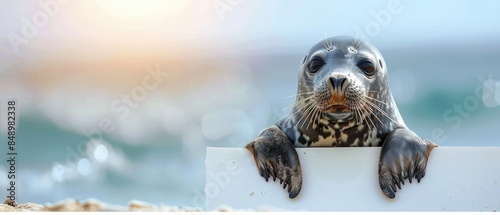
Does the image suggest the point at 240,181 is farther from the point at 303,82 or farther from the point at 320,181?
the point at 303,82

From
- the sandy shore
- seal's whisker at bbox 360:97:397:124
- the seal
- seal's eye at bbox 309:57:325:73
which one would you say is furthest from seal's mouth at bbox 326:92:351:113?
the sandy shore

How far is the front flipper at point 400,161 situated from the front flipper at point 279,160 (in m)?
0.48

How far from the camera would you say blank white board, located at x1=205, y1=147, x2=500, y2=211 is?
4.25 meters

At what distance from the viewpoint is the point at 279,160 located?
445 cm

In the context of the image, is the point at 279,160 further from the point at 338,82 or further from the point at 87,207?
the point at 87,207

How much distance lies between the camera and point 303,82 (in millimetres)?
4805

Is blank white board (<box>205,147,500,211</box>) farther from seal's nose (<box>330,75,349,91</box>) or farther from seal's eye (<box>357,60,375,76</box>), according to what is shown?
seal's eye (<box>357,60,375,76</box>)

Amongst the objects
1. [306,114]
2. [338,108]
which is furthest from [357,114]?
[306,114]

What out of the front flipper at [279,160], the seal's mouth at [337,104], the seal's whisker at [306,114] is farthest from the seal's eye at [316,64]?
the front flipper at [279,160]

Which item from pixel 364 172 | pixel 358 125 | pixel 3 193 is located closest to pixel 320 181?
pixel 364 172

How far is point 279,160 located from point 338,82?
585mm

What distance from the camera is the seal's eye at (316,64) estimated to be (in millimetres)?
4703

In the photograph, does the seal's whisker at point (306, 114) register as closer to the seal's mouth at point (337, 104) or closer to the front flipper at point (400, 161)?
the seal's mouth at point (337, 104)

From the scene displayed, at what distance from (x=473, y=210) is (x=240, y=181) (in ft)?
4.36
